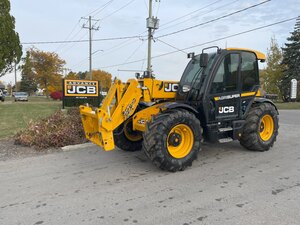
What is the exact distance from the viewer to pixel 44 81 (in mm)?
45344

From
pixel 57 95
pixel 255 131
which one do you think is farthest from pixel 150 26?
pixel 57 95

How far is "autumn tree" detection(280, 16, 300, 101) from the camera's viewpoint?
37562mm

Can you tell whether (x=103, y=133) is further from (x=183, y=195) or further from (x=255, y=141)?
(x=255, y=141)

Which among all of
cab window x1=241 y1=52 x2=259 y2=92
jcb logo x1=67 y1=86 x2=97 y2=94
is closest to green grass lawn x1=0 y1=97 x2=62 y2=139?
jcb logo x1=67 y1=86 x2=97 y2=94

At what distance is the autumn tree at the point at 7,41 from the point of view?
78.7ft

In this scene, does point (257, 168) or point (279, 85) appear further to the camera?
point (279, 85)

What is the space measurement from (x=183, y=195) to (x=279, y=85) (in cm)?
3984

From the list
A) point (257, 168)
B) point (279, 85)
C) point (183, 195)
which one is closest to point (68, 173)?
point (183, 195)

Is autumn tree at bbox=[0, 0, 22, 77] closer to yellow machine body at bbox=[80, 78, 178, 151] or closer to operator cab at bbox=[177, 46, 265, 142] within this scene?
yellow machine body at bbox=[80, 78, 178, 151]

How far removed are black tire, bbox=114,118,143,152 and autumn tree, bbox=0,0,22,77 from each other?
842 inches

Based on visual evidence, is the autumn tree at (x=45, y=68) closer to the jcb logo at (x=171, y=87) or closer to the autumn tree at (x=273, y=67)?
the autumn tree at (x=273, y=67)

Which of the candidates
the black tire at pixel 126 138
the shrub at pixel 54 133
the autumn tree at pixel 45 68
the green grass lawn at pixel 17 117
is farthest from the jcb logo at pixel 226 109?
the autumn tree at pixel 45 68

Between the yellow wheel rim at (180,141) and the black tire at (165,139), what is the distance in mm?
66

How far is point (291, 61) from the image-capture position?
38.2m
